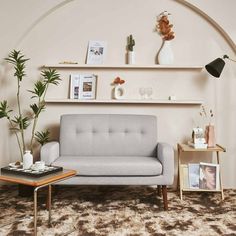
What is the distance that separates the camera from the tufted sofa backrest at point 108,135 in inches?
143

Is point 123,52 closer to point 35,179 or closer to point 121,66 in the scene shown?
point 121,66

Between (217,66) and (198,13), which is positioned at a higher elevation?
(198,13)

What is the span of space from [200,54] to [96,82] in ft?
4.41

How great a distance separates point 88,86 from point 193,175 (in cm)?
167

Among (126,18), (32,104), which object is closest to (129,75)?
(126,18)

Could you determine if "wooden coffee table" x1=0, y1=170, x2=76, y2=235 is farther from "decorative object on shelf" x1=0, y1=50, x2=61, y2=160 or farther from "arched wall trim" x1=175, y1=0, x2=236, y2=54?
"arched wall trim" x1=175, y1=0, x2=236, y2=54

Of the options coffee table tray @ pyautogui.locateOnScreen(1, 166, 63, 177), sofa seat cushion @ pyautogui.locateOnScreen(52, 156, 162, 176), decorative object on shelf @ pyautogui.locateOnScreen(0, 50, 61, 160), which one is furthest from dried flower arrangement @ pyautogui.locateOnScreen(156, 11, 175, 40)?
coffee table tray @ pyautogui.locateOnScreen(1, 166, 63, 177)

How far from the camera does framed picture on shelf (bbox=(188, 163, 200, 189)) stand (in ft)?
11.8

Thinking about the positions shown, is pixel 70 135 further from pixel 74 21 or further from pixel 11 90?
pixel 74 21

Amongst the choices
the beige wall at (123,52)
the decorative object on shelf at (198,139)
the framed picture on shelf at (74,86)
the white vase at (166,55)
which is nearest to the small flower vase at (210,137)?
the decorative object on shelf at (198,139)

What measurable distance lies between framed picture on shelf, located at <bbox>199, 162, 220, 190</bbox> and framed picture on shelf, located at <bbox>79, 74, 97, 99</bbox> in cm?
158

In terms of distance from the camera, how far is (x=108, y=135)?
3697 mm

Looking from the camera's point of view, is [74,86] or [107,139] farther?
[74,86]

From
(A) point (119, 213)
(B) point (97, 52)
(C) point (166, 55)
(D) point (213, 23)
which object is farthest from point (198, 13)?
(A) point (119, 213)
